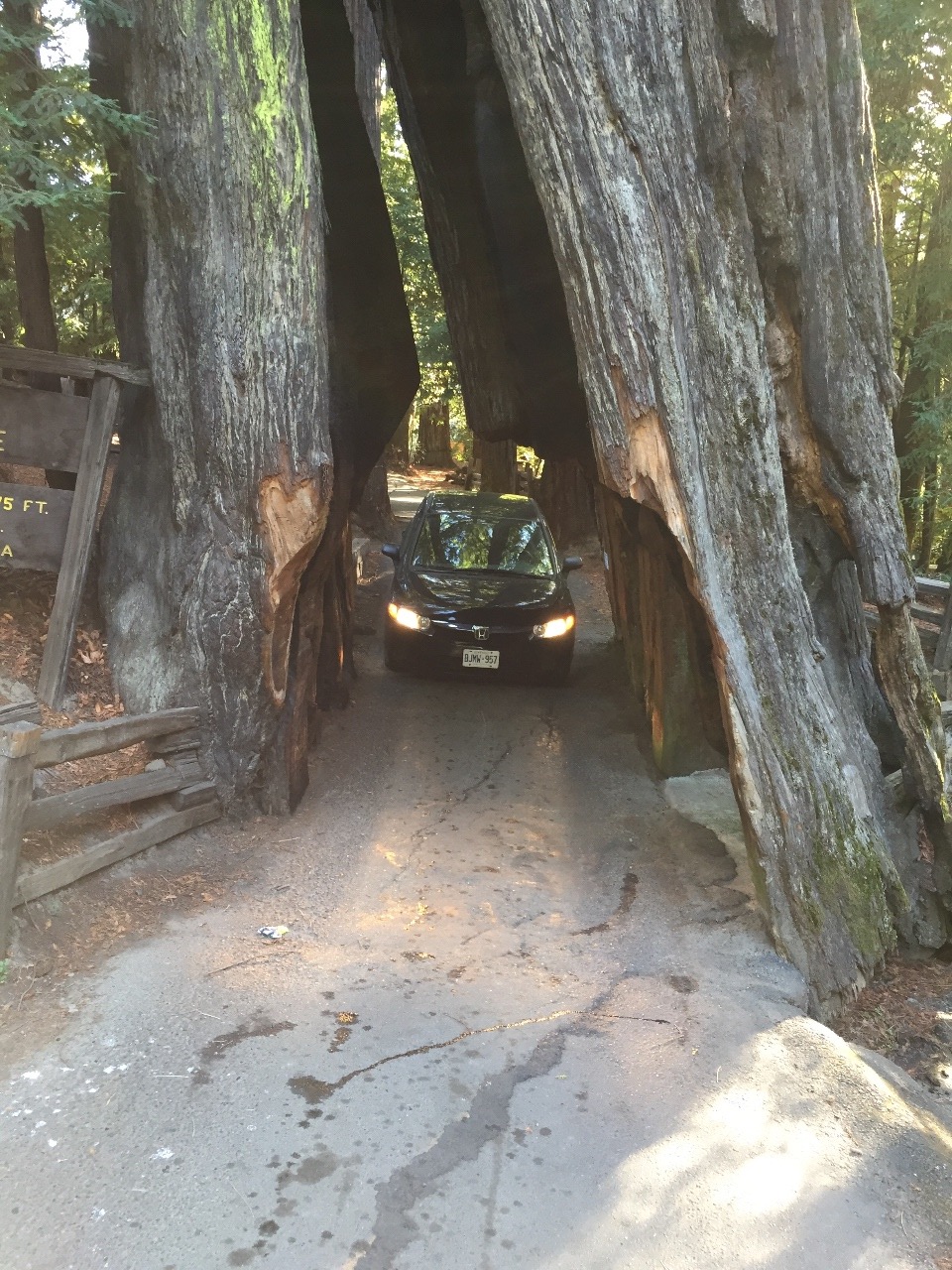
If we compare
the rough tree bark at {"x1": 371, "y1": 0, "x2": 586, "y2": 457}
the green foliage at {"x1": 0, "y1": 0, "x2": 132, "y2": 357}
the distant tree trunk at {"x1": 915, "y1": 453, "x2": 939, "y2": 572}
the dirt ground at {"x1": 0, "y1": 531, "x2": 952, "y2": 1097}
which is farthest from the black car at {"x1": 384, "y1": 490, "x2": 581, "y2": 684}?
the distant tree trunk at {"x1": 915, "y1": 453, "x2": 939, "y2": 572}

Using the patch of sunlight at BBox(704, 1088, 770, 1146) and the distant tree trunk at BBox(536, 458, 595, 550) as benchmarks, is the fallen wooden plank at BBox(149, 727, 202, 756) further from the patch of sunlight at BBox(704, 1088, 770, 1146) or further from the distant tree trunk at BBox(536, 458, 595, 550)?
the distant tree trunk at BBox(536, 458, 595, 550)

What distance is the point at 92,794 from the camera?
18.4 ft

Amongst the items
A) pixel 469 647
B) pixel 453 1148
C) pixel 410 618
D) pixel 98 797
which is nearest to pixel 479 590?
pixel 469 647

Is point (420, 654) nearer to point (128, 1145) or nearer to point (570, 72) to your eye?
point (570, 72)

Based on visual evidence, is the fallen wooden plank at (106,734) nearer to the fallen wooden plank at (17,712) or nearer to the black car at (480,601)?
the fallen wooden plank at (17,712)

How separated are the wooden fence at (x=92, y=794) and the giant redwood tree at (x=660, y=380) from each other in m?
0.37

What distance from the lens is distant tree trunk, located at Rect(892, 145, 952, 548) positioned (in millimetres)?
13336

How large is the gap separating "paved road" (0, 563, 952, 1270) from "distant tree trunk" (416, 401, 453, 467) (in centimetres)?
3265

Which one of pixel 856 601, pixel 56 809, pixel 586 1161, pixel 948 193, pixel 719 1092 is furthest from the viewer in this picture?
pixel 948 193

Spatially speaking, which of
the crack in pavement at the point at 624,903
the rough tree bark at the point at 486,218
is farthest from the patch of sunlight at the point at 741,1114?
the rough tree bark at the point at 486,218

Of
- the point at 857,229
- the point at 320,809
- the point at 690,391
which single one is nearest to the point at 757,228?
the point at 857,229

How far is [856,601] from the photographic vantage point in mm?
8398

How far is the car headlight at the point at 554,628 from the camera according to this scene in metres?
10.2

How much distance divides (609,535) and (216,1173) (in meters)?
8.61
